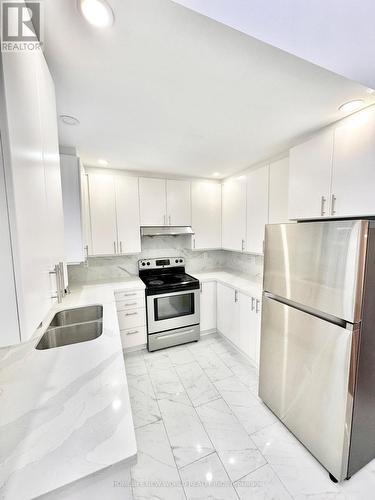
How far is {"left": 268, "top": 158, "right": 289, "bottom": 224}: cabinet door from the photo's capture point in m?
2.14

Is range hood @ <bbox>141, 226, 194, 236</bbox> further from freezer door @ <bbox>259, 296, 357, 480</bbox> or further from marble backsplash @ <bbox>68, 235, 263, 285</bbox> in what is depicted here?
freezer door @ <bbox>259, 296, 357, 480</bbox>

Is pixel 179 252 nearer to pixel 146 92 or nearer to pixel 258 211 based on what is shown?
pixel 258 211

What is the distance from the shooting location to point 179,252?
3.35 metres

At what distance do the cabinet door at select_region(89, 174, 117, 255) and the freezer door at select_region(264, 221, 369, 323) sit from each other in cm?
190

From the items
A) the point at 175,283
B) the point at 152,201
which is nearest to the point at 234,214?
the point at 152,201

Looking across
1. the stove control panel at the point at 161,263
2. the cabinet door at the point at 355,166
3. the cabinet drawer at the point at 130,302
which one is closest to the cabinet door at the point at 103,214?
the stove control panel at the point at 161,263

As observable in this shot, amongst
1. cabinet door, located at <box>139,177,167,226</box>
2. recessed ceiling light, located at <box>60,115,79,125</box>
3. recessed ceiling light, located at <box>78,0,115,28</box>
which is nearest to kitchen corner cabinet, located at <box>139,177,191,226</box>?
cabinet door, located at <box>139,177,167,226</box>

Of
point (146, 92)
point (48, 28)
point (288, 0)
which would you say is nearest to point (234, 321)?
point (146, 92)

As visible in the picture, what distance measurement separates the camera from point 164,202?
2.91 metres

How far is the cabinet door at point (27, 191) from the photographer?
53cm

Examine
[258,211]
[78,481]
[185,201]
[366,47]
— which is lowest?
[78,481]

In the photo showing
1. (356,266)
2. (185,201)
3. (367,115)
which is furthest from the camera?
(185,201)

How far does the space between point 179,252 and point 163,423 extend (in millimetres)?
2149

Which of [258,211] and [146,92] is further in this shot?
[258,211]
